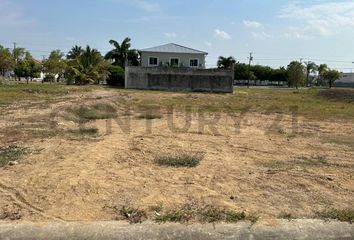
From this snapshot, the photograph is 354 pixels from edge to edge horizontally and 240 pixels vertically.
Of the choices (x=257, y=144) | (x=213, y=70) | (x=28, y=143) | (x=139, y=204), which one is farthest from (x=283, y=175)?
(x=213, y=70)

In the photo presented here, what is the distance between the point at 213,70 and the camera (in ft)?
132

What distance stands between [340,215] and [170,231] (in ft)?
6.18

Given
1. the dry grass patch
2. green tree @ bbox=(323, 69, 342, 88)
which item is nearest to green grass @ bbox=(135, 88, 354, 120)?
the dry grass patch

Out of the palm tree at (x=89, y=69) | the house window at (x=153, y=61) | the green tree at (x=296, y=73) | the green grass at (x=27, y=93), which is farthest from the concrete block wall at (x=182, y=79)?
the green tree at (x=296, y=73)

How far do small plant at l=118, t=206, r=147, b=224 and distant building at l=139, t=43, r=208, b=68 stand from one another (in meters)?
50.2

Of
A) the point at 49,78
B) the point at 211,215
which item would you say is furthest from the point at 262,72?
the point at 211,215

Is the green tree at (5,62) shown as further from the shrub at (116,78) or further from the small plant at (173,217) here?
the small plant at (173,217)

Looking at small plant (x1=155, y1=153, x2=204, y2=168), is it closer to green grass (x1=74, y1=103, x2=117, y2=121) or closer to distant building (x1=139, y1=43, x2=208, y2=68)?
green grass (x1=74, y1=103, x2=117, y2=121)

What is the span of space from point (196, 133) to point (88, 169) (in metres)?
5.26

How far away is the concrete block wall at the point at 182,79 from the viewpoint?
4025cm

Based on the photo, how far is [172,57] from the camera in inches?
2162

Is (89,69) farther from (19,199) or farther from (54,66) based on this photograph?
(19,199)

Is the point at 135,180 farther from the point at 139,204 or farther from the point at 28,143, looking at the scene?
the point at 28,143

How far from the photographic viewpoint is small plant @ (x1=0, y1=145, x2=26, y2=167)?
6799 mm
